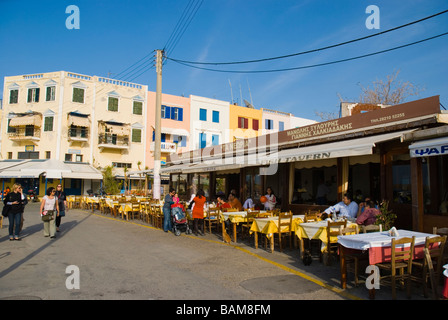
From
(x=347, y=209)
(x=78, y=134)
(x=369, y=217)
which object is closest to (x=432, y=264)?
(x=369, y=217)

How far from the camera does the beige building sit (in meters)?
A: 31.9

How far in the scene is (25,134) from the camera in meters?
31.8

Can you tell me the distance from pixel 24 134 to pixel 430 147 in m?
34.8

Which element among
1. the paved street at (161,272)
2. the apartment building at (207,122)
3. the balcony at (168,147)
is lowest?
the paved street at (161,272)

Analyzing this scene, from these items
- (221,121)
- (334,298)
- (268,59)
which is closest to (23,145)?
(221,121)

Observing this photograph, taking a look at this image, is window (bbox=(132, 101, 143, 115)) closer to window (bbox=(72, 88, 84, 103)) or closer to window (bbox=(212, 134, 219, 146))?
window (bbox=(72, 88, 84, 103))

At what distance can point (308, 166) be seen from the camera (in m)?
11.8

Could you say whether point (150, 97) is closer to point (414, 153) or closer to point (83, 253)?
point (83, 253)

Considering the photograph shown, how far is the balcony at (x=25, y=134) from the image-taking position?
104 ft

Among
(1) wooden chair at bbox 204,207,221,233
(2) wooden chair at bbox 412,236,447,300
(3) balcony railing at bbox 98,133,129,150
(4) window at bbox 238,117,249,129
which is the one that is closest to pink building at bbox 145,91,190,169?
(3) balcony railing at bbox 98,133,129,150

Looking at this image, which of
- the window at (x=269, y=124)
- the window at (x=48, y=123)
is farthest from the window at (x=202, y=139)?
the window at (x=48, y=123)

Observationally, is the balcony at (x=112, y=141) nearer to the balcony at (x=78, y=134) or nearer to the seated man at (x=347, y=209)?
the balcony at (x=78, y=134)

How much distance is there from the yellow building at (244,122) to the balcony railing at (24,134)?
20935mm

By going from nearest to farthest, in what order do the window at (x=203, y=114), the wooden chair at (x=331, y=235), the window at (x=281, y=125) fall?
1. the wooden chair at (x=331, y=235)
2. the window at (x=203, y=114)
3. the window at (x=281, y=125)
